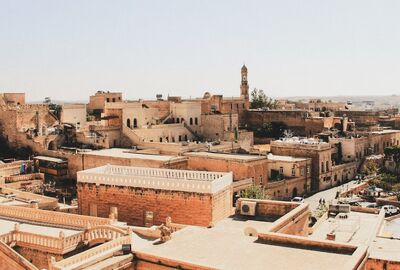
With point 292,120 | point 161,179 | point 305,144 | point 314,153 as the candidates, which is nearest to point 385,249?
point 161,179

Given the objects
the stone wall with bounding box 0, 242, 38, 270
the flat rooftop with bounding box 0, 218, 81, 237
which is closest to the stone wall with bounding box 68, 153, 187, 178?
the flat rooftop with bounding box 0, 218, 81, 237

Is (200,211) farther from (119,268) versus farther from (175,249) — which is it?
(119,268)

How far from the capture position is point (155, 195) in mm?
19266

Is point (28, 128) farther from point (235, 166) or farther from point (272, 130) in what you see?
point (272, 130)

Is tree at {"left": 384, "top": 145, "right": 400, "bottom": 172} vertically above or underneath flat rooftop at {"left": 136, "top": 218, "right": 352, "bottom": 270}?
underneath

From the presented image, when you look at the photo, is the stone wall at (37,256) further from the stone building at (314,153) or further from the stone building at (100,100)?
the stone building at (100,100)

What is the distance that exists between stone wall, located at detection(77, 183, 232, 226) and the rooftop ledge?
18 cm

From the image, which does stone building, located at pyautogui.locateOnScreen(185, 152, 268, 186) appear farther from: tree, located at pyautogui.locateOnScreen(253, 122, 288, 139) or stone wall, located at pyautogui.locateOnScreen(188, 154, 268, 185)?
tree, located at pyautogui.locateOnScreen(253, 122, 288, 139)

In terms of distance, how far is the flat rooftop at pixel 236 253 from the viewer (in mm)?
10938

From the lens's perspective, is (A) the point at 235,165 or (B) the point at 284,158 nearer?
(A) the point at 235,165

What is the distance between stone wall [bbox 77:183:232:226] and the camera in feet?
60.5

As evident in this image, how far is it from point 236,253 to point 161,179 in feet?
25.5

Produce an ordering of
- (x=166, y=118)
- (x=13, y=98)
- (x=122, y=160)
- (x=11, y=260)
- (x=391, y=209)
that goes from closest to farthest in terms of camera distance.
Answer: (x=11, y=260)
(x=391, y=209)
(x=122, y=160)
(x=166, y=118)
(x=13, y=98)

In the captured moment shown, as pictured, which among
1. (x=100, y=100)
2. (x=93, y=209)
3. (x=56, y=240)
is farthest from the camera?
(x=100, y=100)
